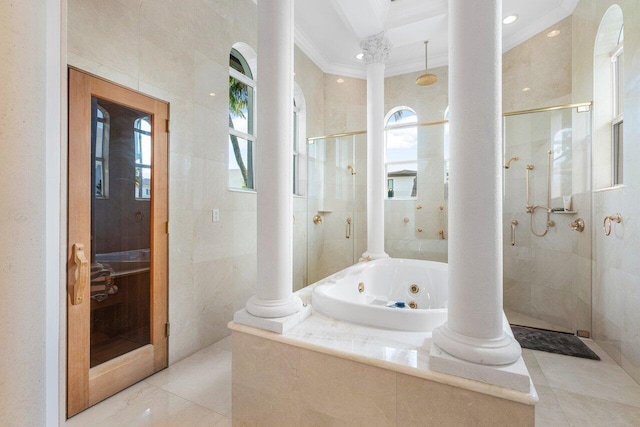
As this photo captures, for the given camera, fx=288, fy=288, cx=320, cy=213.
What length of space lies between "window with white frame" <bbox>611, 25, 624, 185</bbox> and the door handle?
4.02 meters

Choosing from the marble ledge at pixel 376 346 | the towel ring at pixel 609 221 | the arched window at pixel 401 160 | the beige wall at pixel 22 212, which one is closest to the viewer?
the beige wall at pixel 22 212

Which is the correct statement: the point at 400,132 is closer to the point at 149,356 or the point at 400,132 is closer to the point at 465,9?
the point at 465,9

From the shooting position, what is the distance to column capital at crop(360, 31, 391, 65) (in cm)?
334

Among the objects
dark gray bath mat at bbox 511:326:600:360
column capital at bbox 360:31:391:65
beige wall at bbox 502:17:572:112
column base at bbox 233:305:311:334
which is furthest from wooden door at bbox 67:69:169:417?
beige wall at bbox 502:17:572:112

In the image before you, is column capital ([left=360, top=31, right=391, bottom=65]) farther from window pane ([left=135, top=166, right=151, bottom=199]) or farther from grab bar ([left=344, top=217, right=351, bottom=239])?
window pane ([left=135, top=166, right=151, bottom=199])

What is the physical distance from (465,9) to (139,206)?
2.21 m

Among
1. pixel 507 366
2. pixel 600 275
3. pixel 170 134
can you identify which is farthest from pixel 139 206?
pixel 600 275

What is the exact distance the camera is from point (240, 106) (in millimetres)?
3168

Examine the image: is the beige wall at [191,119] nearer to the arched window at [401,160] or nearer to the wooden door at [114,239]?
the wooden door at [114,239]

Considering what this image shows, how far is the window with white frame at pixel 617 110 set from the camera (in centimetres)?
244

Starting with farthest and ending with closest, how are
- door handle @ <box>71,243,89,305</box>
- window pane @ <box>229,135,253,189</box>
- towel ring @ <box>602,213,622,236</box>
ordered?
window pane @ <box>229,135,253,189</box> → towel ring @ <box>602,213,622,236</box> → door handle @ <box>71,243,89,305</box>

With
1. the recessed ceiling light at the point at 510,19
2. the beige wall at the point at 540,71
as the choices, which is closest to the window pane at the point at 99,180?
the recessed ceiling light at the point at 510,19

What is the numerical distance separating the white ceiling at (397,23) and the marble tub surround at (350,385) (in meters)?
3.08

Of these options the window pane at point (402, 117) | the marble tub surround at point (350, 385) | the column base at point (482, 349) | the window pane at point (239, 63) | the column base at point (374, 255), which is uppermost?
the window pane at point (239, 63)
